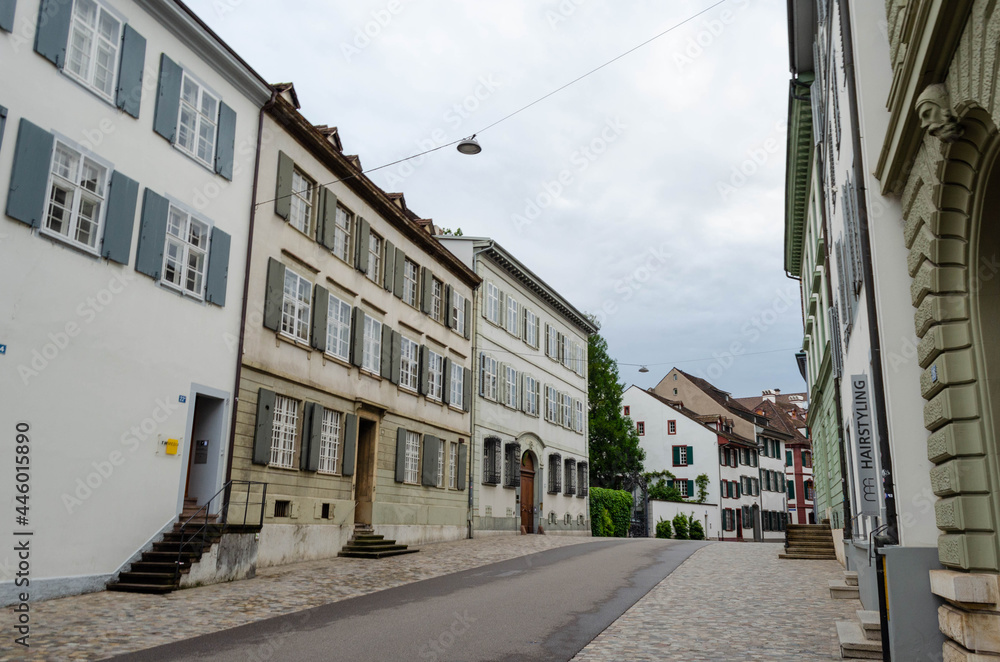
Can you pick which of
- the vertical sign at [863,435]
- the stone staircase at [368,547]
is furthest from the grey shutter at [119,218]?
the vertical sign at [863,435]

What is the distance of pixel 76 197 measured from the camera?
1275 cm

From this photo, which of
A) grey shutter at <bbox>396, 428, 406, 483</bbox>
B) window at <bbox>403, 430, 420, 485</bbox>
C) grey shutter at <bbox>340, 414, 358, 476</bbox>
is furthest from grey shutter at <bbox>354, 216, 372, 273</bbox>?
window at <bbox>403, 430, 420, 485</bbox>

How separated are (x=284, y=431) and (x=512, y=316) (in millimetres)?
15775

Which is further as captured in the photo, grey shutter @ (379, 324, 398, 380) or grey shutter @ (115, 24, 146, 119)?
grey shutter @ (379, 324, 398, 380)

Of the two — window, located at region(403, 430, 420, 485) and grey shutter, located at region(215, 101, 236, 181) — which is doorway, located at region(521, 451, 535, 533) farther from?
grey shutter, located at region(215, 101, 236, 181)

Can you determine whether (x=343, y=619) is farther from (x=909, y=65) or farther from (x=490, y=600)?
(x=909, y=65)

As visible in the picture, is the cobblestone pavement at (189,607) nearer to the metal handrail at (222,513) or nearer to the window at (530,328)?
the metal handrail at (222,513)

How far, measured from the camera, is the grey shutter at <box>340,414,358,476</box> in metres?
20.5

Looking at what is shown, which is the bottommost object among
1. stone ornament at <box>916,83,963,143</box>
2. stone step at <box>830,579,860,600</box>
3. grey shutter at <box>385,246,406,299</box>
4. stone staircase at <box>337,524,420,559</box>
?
stone step at <box>830,579,860,600</box>

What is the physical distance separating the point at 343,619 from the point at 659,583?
7196mm

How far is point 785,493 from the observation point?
221ft

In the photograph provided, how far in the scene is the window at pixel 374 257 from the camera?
22605 mm

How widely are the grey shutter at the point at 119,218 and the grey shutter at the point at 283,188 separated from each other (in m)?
4.38

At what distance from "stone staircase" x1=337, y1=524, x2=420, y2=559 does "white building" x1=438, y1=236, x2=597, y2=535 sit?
7430 millimetres
